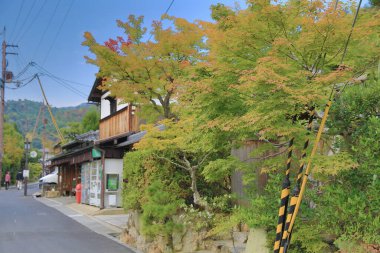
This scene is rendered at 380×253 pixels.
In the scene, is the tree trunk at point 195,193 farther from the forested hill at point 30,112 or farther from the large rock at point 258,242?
the forested hill at point 30,112

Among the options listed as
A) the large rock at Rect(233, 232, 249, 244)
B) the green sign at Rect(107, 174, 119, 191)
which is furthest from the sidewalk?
the large rock at Rect(233, 232, 249, 244)

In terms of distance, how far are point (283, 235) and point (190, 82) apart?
2.81m

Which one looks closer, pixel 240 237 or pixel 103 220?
pixel 240 237

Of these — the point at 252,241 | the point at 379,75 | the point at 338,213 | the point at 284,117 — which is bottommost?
the point at 252,241

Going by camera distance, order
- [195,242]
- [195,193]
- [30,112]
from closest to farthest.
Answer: [195,242]
[195,193]
[30,112]

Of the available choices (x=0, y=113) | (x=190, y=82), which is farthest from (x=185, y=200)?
(x=0, y=113)

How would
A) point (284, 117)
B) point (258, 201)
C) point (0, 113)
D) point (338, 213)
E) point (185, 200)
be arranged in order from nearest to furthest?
point (338, 213) → point (284, 117) → point (258, 201) → point (185, 200) → point (0, 113)

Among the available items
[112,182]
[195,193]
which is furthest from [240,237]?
[112,182]

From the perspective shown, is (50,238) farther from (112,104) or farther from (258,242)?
(112,104)

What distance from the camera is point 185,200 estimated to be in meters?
11.9

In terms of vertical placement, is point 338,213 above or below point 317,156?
below

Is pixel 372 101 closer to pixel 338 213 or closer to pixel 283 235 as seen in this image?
pixel 338 213

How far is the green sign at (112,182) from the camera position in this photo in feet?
75.1

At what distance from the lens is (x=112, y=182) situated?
904 inches
